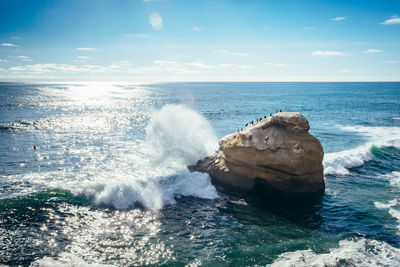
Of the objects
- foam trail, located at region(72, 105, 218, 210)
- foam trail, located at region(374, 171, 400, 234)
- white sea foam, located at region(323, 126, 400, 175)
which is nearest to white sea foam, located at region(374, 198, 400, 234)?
foam trail, located at region(374, 171, 400, 234)

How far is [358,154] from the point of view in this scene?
A: 23484mm

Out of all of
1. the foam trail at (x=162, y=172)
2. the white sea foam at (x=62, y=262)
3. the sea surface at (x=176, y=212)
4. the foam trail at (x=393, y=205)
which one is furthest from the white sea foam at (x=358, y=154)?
the white sea foam at (x=62, y=262)

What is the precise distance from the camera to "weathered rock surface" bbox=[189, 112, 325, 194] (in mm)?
15672

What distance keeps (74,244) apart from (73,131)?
2914 centimetres

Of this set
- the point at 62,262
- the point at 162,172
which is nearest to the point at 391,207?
the point at 162,172

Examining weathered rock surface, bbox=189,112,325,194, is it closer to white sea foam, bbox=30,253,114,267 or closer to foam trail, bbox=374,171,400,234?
foam trail, bbox=374,171,400,234

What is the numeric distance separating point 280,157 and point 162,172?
8.25 metres

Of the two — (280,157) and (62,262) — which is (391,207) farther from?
(62,262)

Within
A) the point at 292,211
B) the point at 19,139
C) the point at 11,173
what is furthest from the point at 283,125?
the point at 19,139

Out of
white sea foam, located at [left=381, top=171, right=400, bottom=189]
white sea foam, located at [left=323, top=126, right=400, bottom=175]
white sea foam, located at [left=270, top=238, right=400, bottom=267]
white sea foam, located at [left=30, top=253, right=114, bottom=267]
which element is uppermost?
white sea foam, located at [left=323, top=126, right=400, bottom=175]

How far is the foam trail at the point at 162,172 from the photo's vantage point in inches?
614

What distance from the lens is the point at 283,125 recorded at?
16.4 meters

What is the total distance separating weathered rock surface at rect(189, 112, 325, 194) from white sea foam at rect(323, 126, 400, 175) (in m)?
5.40

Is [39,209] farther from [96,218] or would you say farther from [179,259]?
[179,259]
